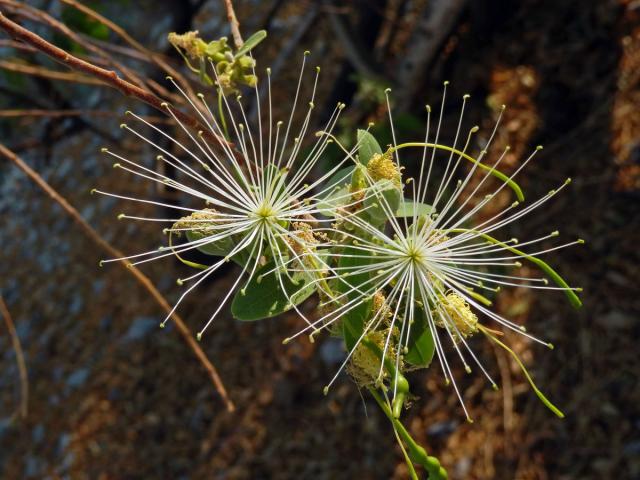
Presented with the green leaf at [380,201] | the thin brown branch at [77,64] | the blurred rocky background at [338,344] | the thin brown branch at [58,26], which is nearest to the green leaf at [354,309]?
the green leaf at [380,201]

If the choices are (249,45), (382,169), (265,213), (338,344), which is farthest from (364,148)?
(338,344)

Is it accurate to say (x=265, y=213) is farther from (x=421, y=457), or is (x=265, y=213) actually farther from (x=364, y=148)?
(x=421, y=457)

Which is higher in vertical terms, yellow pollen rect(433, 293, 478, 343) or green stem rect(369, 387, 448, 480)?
yellow pollen rect(433, 293, 478, 343)

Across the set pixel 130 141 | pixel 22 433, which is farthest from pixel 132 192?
pixel 22 433

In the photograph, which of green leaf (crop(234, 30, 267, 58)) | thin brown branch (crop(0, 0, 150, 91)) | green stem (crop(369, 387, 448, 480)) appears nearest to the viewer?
green stem (crop(369, 387, 448, 480))

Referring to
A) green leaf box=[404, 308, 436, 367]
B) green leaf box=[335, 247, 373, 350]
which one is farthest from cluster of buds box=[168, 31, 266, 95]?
green leaf box=[404, 308, 436, 367]

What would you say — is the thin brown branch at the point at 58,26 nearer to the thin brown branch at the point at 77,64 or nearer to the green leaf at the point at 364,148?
the thin brown branch at the point at 77,64

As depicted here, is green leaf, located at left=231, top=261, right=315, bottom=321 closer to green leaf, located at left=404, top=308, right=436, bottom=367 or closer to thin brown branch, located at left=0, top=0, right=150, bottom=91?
green leaf, located at left=404, top=308, right=436, bottom=367
